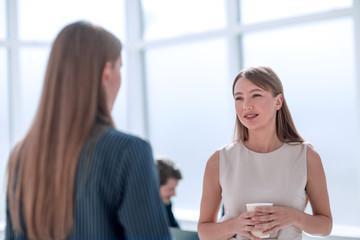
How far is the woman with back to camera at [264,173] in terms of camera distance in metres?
1.73

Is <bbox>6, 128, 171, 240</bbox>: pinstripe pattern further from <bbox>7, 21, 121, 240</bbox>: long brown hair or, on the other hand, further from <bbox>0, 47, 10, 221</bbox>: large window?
<bbox>0, 47, 10, 221</bbox>: large window

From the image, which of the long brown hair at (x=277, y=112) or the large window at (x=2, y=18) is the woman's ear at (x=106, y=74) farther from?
the large window at (x=2, y=18)

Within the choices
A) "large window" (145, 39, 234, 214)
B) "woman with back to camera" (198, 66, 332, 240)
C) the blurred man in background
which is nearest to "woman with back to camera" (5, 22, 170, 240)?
"woman with back to camera" (198, 66, 332, 240)

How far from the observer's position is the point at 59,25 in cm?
445

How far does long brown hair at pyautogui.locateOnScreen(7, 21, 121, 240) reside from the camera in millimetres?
934

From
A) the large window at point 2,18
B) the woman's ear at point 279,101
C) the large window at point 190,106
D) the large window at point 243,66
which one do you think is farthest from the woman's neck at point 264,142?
the large window at point 2,18

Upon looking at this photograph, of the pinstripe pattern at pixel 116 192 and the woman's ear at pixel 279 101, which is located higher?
the woman's ear at pixel 279 101

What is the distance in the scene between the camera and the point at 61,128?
0.94m

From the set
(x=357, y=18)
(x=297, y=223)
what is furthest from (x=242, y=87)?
(x=357, y=18)

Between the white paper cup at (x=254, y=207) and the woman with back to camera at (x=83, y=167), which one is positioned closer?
the woman with back to camera at (x=83, y=167)

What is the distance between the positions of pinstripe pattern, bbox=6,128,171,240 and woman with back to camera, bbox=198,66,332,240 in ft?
2.56

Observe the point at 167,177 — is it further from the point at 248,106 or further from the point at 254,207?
the point at 254,207

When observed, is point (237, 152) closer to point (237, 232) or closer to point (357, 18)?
point (237, 232)

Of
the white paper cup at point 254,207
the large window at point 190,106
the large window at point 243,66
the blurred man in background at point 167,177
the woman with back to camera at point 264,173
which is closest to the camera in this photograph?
the white paper cup at point 254,207
